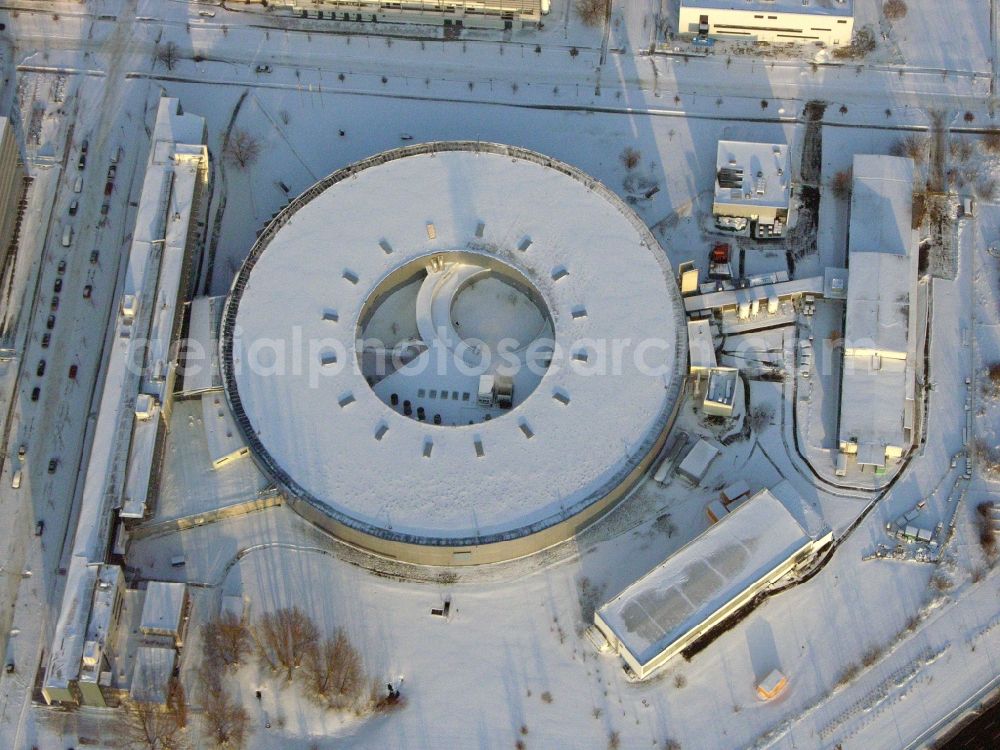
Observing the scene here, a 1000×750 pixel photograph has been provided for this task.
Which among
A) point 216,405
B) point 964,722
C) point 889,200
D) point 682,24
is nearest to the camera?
point 964,722

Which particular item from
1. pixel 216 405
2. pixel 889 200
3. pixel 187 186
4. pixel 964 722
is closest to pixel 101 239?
pixel 187 186

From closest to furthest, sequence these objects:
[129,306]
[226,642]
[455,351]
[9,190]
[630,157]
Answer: [226,642], [129,306], [455,351], [9,190], [630,157]

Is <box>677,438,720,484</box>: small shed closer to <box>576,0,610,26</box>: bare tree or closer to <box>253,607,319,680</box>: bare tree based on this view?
<box>253,607,319,680</box>: bare tree

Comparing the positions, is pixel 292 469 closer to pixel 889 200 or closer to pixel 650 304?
pixel 650 304

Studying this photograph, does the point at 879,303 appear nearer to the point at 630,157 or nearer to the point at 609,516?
the point at 630,157

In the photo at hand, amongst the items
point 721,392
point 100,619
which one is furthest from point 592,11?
point 100,619

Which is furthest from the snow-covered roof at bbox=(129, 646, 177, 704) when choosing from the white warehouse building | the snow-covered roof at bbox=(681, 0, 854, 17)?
the snow-covered roof at bbox=(681, 0, 854, 17)
